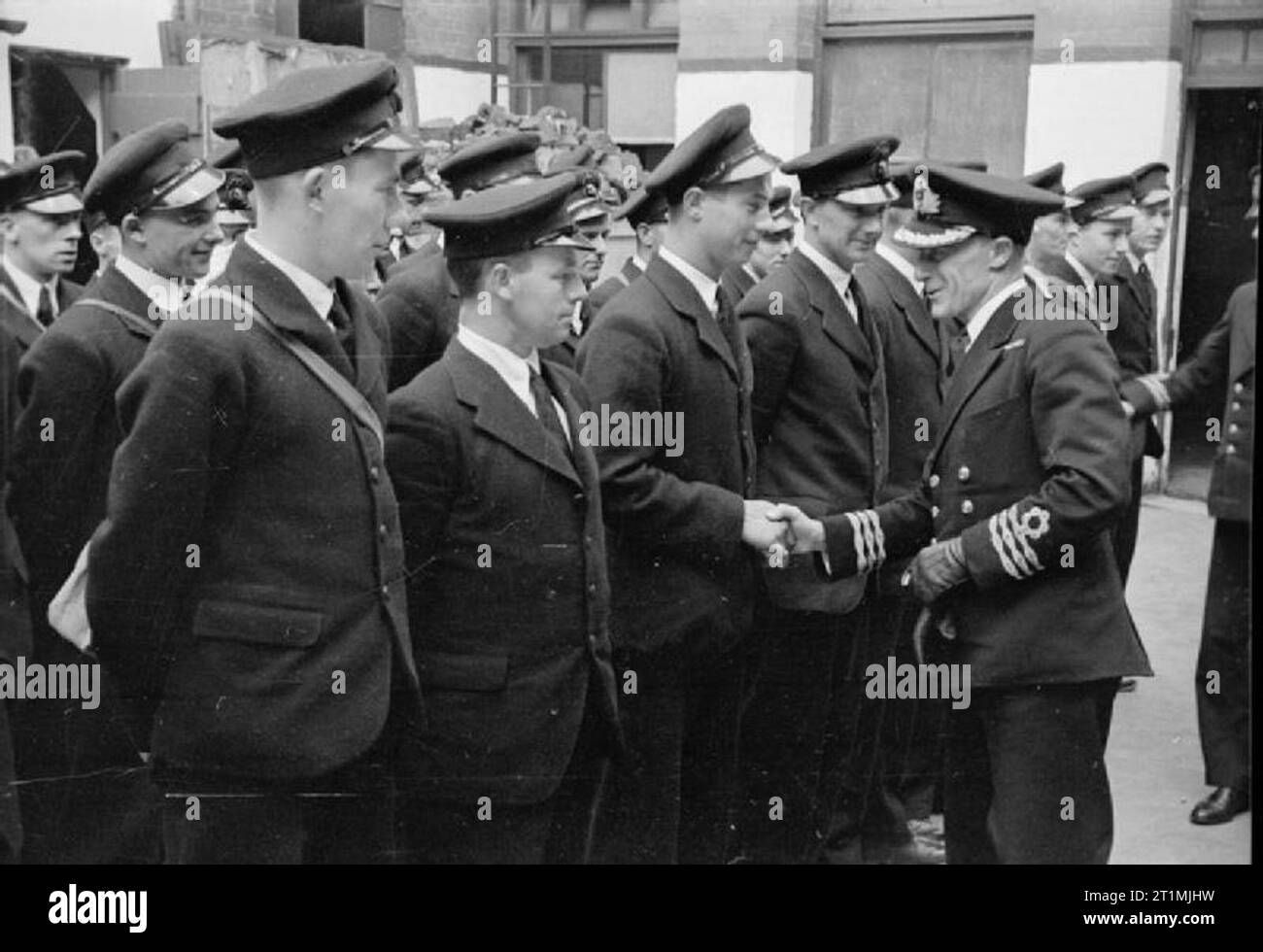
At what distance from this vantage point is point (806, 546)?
3.86 metres

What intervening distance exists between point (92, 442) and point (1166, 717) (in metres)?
4.03

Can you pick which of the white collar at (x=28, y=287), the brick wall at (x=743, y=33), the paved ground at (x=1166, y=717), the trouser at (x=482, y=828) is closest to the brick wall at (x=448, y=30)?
the brick wall at (x=743, y=33)

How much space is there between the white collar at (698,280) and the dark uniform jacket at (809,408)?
1.05 feet

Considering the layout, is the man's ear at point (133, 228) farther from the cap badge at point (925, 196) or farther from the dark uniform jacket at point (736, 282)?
the dark uniform jacket at point (736, 282)

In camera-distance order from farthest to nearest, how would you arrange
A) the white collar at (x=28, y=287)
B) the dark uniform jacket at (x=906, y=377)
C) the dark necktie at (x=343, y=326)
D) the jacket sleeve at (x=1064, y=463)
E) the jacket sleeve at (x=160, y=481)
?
the dark uniform jacket at (x=906, y=377), the white collar at (x=28, y=287), the jacket sleeve at (x=1064, y=463), the dark necktie at (x=343, y=326), the jacket sleeve at (x=160, y=481)

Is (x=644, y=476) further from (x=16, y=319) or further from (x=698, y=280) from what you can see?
(x=16, y=319)

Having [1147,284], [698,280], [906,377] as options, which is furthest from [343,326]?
[1147,284]

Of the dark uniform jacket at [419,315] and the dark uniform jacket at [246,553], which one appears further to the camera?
the dark uniform jacket at [419,315]

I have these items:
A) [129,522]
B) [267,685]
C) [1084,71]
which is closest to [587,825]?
[267,685]

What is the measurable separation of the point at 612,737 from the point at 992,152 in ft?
10.7

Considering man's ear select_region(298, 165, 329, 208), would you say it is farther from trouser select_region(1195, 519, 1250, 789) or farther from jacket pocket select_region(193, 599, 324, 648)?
trouser select_region(1195, 519, 1250, 789)

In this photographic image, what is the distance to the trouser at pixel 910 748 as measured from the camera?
15.7 ft

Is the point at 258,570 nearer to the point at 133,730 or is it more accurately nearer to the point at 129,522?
the point at 129,522

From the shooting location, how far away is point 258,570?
2.70 m
